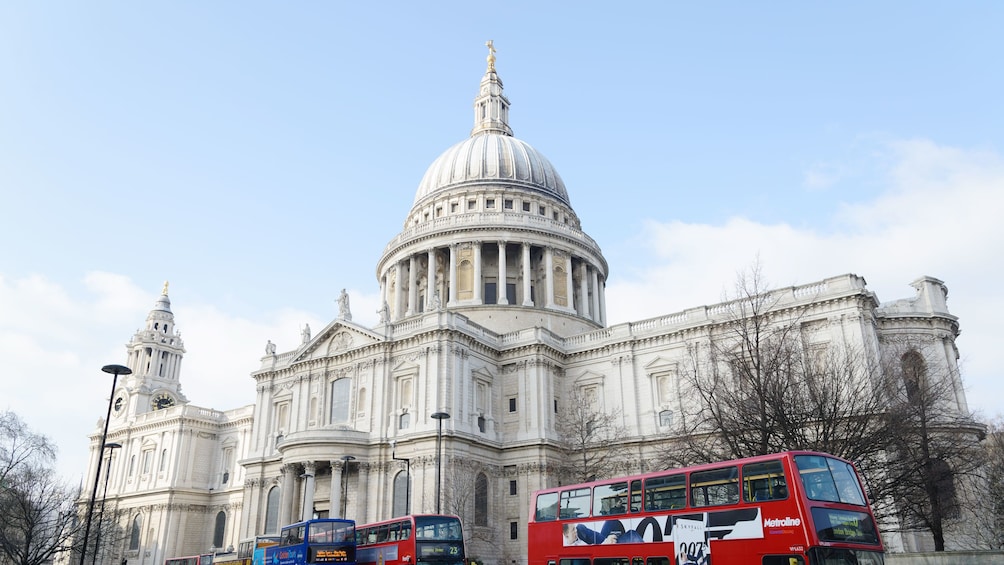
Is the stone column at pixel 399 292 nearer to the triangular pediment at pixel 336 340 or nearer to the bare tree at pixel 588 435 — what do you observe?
the triangular pediment at pixel 336 340

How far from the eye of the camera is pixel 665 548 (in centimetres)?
2020

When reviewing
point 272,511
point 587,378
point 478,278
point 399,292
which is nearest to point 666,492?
point 587,378

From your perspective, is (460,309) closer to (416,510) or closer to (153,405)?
(416,510)

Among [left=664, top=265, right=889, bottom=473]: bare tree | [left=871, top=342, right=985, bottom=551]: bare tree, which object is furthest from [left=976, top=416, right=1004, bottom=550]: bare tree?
[left=664, top=265, right=889, bottom=473]: bare tree

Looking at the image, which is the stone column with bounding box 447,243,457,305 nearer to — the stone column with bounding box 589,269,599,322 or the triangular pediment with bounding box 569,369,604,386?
the stone column with bounding box 589,269,599,322

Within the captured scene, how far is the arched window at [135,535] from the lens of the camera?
68938 millimetres

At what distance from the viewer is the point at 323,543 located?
30.8m

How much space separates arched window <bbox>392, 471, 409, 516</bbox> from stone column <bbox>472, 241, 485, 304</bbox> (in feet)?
60.2

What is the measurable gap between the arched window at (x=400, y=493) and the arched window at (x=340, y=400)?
638 centimetres

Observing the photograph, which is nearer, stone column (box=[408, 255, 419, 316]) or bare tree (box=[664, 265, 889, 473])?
bare tree (box=[664, 265, 889, 473])

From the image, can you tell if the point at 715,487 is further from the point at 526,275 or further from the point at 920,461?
the point at 526,275

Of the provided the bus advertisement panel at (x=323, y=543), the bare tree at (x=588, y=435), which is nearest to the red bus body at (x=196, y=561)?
the bus advertisement panel at (x=323, y=543)

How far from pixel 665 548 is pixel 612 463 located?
27200mm

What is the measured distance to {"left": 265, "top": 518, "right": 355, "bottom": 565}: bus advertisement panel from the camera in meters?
30.5
